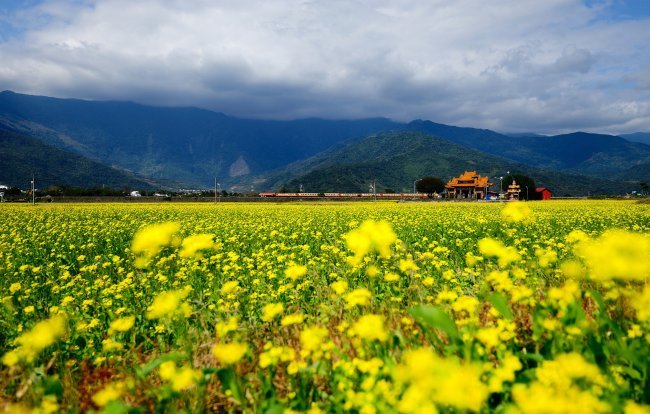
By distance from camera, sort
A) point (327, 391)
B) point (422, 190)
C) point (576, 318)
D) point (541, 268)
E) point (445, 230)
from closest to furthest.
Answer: point (576, 318) < point (327, 391) < point (541, 268) < point (445, 230) < point (422, 190)

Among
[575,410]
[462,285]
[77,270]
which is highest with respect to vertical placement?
[575,410]

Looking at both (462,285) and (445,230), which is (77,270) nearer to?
(462,285)

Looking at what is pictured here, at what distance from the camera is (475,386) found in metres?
1.99

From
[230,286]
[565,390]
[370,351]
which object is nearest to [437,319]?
[370,351]

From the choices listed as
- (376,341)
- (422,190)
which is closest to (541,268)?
(376,341)

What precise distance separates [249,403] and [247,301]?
320cm

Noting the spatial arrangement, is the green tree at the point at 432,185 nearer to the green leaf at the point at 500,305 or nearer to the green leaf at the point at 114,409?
the green leaf at the point at 500,305

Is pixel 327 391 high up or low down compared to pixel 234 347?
down

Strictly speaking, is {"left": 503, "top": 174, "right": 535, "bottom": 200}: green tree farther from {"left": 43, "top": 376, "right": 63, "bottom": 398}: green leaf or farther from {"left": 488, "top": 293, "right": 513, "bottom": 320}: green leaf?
{"left": 43, "top": 376, "right": 63, "bottom": 398}: green leaf

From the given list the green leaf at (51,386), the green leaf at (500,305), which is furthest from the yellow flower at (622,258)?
the green leaf at (51,386)

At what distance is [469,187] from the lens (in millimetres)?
128000

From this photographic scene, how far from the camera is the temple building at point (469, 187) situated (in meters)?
124

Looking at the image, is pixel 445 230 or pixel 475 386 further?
pixel 445 230

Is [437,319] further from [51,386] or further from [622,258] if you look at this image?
[51,386]
